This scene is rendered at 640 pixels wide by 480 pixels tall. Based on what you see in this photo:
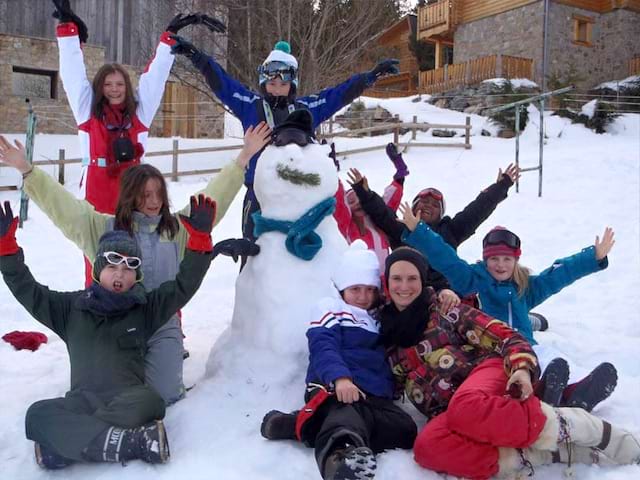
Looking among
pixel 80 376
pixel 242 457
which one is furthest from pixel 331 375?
pixel 80 376

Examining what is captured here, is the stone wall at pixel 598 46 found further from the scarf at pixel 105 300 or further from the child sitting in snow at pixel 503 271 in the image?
the scarf at pixel 105 300

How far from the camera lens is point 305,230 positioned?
9.68 feet

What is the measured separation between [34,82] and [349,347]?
15.6m

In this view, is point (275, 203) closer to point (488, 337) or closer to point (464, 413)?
point (488, 337)

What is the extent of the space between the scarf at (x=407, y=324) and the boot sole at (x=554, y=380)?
53 cm

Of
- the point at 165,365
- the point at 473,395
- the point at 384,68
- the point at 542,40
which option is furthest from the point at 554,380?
the point at 542,40

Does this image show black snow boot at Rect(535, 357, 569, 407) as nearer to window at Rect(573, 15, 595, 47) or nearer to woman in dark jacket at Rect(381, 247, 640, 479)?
woman in dark jacket at Rect(381, 247, 640, 479)

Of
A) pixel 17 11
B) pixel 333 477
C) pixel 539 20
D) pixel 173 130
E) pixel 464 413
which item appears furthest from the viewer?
pixel 539 20

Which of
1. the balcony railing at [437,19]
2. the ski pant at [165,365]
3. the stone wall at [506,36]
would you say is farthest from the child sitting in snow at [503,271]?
the balcony railing at [437,19]

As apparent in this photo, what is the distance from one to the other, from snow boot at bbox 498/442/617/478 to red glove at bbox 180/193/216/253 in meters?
1.39

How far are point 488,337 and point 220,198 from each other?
144 cm

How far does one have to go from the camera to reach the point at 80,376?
8.21 feet

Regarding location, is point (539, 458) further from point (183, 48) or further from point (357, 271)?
point (183, 48)

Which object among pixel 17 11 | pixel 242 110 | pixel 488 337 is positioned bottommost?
pixel 488 337
